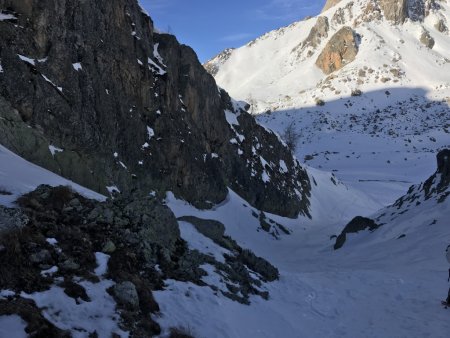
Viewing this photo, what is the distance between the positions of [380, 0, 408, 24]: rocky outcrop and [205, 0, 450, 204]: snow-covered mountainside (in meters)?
0.37

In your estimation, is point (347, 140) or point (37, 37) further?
point (347, 140)

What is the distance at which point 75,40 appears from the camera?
72.8ft

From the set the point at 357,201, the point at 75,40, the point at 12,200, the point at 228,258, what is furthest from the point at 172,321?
the point at 357,201

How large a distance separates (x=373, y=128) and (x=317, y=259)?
85723mm

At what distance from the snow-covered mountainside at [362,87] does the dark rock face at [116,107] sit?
30.3 metres

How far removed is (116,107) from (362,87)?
374 ft

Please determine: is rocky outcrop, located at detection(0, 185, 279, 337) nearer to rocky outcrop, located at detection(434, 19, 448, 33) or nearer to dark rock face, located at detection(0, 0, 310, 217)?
dark rock face, located at detection(0, 0, 310, 217)

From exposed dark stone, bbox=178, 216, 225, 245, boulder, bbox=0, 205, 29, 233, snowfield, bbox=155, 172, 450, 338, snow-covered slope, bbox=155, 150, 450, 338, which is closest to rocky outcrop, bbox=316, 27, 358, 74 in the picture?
snow-covered slope, bbox=155, 150, 450, 338

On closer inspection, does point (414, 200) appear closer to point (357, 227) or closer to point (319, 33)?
point (357, 227)

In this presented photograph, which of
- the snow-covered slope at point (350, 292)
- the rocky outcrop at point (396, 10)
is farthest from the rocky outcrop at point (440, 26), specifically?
the snow-covered slope at point (350, 292)

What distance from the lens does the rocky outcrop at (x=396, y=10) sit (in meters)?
160

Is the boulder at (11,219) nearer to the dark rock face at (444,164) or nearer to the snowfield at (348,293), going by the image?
the snowfield at (348,293)

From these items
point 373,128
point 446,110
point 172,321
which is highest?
point 446,110

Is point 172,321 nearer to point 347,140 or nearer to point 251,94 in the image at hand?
point 347,140
